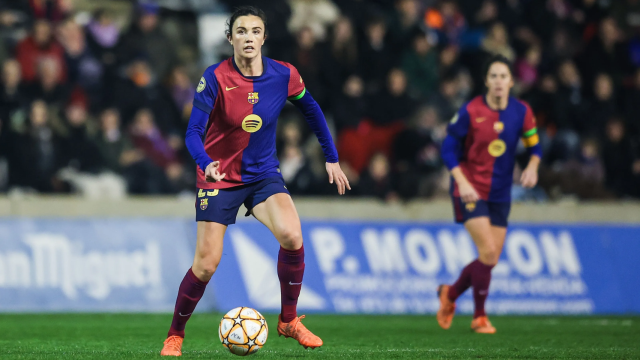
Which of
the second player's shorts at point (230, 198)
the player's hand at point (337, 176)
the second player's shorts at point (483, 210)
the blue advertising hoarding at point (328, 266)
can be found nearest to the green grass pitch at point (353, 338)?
the blue advertising hoarding at point (328, 266)

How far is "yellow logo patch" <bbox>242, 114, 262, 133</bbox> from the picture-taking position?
6383mm

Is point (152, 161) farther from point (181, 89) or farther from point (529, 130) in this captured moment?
point (529, 130)

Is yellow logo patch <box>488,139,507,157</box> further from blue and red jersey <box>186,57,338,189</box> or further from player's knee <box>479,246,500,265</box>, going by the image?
blue and red jersey <box>186,57,338,189</box>

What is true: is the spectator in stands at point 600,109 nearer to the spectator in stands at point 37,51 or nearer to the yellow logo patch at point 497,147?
the yellow logo patch at point 497,147

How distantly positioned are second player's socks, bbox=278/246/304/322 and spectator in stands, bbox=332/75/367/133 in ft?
23.3

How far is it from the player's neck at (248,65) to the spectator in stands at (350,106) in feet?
23.4

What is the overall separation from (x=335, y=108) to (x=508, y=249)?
11.0 ft

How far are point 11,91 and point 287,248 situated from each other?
23.9 ft

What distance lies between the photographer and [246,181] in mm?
6418

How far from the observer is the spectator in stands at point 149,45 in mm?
13617

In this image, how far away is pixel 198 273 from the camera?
6316 mm

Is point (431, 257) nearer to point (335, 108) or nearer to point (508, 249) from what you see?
point (508, 249)

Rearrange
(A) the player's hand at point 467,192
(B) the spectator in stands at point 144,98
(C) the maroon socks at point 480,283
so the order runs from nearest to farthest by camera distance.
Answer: (A) the player's hand at point 467,192, (C) the maroon socks at point 480,283, (B) the spectator in stands at point 144,98

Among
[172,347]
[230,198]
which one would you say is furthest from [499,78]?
[172,347]
